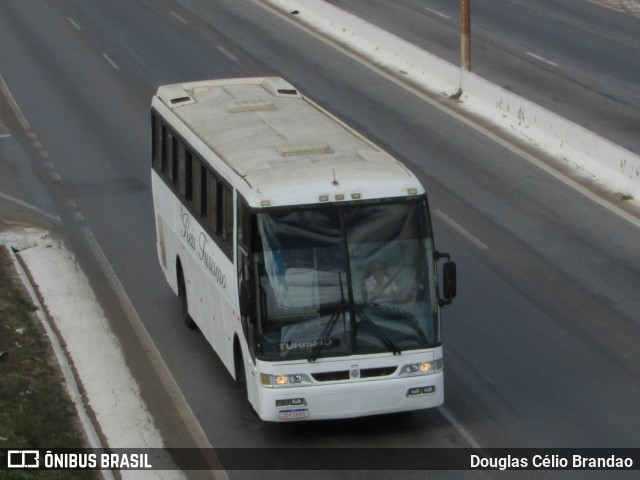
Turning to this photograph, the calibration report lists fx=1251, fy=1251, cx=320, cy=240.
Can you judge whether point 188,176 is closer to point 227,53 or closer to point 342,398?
point 342,398

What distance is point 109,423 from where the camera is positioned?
47.7 feet

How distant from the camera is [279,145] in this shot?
14570mm

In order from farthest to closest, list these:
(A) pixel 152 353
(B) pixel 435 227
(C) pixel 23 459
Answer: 1. (B) pixel 435 227
2. (A) pixel 152 353
3. (C) pixel 23 459

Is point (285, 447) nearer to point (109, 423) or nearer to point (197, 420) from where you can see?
point (197, 420)

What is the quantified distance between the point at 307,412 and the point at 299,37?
2795cm

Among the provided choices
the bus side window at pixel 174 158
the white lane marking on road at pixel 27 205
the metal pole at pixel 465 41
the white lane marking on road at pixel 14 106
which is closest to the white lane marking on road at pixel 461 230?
the bus side window at pixel 174 158

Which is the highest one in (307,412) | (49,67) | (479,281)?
(307,412)

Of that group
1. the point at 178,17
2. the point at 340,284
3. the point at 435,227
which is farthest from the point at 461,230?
the point at 178,17

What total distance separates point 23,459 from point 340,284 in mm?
3630

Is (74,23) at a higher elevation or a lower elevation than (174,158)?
lower

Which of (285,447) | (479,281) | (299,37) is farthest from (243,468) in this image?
(299,37)

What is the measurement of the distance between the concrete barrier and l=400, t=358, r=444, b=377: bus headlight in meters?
12.1

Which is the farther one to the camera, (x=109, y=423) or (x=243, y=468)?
(x=109, y=423)

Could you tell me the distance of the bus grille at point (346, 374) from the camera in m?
13.0
